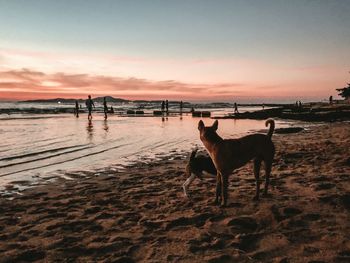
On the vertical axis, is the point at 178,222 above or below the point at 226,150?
below

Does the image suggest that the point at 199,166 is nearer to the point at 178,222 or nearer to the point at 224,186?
the point at 224,186

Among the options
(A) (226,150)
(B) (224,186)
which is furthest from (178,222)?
(A) (226,150)

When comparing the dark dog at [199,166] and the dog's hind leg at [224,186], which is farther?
the dark dog at [199,166]

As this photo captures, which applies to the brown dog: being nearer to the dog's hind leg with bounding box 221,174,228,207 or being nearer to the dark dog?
the dog's hind leg with bounding box 221,174,228,207

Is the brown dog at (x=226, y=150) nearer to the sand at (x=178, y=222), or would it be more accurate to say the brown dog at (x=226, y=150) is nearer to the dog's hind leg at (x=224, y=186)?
the dog's hind leg at (x=224, y=186)

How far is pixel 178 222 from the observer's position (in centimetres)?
519

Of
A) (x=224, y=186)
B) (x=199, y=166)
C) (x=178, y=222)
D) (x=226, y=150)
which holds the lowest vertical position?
(x=178, y=222)

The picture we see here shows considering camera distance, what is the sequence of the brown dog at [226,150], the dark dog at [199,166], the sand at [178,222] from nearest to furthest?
the sand at [178,222] < the brown dog at [226,150] < the dark dog at [199,166]

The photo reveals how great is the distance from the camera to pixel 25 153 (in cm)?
1300

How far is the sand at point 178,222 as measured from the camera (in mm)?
4078

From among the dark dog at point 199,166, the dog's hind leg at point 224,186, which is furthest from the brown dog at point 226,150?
the dark dog at point 199,166

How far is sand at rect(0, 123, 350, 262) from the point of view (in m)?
4.08

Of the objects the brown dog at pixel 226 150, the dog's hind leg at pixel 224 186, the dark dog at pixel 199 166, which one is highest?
the brown dog at pixel 226 150

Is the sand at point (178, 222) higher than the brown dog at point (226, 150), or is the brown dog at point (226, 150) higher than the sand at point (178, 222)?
the brown dog at point (226, 150)
